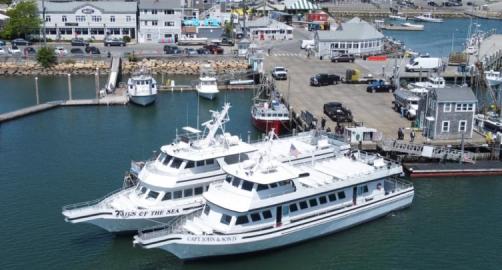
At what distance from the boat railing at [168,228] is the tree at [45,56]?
45.5 m

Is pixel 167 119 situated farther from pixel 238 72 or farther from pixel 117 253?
pixel 117 253

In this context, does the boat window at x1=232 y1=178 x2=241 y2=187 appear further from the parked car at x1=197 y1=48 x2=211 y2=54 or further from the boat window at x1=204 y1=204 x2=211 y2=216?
the parked car at x1=197 y1=48 x2=211 y2=54

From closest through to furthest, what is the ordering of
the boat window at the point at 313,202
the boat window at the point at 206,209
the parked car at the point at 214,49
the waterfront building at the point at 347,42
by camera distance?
the boat window at the point at 206,209 → the boat window at the point at 313,202 → the waterfront building at the point at 347,42 → the parked car at the point at 214,49

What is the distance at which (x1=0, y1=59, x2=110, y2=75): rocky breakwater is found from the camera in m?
70.7

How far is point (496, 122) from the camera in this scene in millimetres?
46656

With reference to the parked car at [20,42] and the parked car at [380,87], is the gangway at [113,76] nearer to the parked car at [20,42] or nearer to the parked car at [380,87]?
the parked car at [20,42]

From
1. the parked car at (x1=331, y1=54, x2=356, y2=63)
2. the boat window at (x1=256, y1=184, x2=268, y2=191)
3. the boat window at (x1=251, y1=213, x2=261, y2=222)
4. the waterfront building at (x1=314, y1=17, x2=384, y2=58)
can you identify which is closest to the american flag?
the boat window at (x1=256, y1=184, x2=268, y2=191)

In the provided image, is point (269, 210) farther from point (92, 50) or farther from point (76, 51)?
point (76, 51)

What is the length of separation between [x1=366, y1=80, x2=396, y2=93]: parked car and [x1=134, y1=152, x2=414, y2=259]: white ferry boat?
82.3 ft

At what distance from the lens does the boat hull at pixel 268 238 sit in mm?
27469

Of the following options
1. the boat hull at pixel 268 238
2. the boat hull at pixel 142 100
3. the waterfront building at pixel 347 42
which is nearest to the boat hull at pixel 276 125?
the boat hull at pixel 142 100

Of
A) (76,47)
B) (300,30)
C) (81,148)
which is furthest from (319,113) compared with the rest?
(300,30)

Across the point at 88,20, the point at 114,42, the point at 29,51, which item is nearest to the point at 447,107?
the point at 114,42

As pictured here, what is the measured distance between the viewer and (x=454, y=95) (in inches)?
1671
